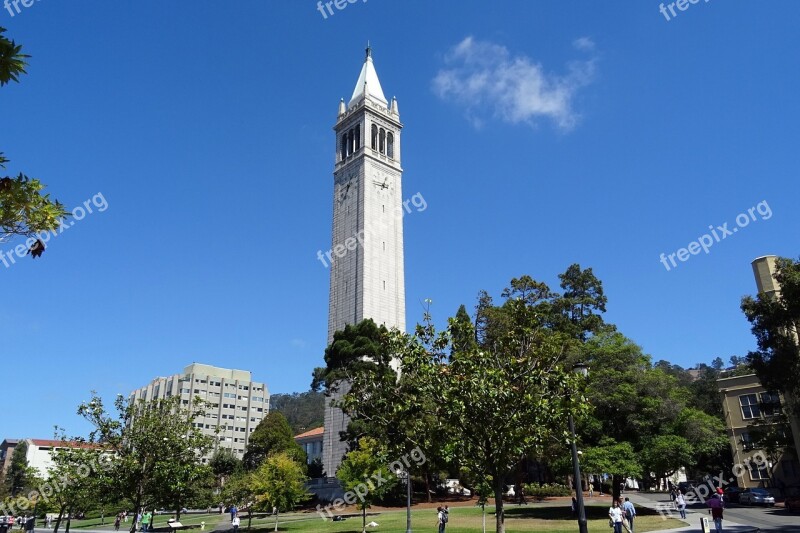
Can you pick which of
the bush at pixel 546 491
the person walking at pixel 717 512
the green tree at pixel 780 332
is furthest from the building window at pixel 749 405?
the person walking at pixel 717 512

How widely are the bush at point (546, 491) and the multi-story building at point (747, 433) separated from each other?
15.1 m

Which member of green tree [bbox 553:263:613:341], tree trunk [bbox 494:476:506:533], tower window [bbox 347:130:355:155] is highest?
tower window [bbox 347:130:355:155]

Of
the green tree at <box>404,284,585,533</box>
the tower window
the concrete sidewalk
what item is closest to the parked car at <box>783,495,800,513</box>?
the concrete sidewalk

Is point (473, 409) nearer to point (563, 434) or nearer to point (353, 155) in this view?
point (563, 434)

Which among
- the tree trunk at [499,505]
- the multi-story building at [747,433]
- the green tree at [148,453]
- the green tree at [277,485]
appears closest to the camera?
the tree trunk at [499,505]

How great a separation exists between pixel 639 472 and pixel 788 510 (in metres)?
10.2

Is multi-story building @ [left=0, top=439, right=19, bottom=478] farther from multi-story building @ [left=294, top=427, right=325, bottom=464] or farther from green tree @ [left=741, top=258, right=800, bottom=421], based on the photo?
green tree @ [left=741, top=258, right=800, bottom=421]

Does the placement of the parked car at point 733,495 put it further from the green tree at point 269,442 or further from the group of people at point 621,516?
the green tree at point 269,442

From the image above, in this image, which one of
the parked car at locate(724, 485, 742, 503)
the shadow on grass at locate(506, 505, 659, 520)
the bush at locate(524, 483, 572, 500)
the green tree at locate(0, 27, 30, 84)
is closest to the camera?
the green tree at locate(0, 27, 30, 84)

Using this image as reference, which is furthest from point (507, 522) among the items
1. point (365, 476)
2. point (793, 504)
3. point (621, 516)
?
point (793, 504)

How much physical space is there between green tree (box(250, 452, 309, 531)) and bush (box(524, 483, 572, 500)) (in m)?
23.9

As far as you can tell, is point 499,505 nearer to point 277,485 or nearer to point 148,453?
point 148,453

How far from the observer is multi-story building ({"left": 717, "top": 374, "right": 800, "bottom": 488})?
160 feet

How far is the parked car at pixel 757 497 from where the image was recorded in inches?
1531
